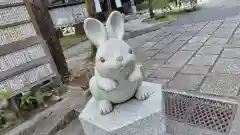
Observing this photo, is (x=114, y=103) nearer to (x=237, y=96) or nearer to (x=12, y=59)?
(x=237, y=96)

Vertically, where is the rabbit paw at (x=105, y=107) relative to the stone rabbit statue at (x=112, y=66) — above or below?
below

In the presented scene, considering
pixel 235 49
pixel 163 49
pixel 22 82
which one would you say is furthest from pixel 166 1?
pixel 22 82

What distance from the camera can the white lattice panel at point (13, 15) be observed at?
2691 millimetres

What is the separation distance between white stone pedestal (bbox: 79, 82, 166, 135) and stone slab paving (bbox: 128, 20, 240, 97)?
979 mm

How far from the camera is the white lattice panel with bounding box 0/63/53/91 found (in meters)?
2.67

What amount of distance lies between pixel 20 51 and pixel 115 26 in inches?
73.3

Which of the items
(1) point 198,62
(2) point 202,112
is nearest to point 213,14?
(1) point 198,62

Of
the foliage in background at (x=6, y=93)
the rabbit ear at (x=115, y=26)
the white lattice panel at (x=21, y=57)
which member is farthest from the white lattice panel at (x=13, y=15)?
the rabbit ear at (x=115, y=26)

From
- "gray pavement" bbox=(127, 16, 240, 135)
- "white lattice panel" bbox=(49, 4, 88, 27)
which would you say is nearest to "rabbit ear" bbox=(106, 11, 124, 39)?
"gray pavement" bbox=(127, 16, 240, 135)

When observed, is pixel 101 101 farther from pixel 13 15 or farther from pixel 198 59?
pixel 198 59

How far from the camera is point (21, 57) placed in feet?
9.37

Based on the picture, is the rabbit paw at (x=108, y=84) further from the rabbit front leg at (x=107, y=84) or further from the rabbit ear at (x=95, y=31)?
the rabbit ear at (x=95, y=31)

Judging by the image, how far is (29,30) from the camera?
3010 millimetres

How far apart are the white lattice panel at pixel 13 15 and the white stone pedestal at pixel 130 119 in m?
1.92
